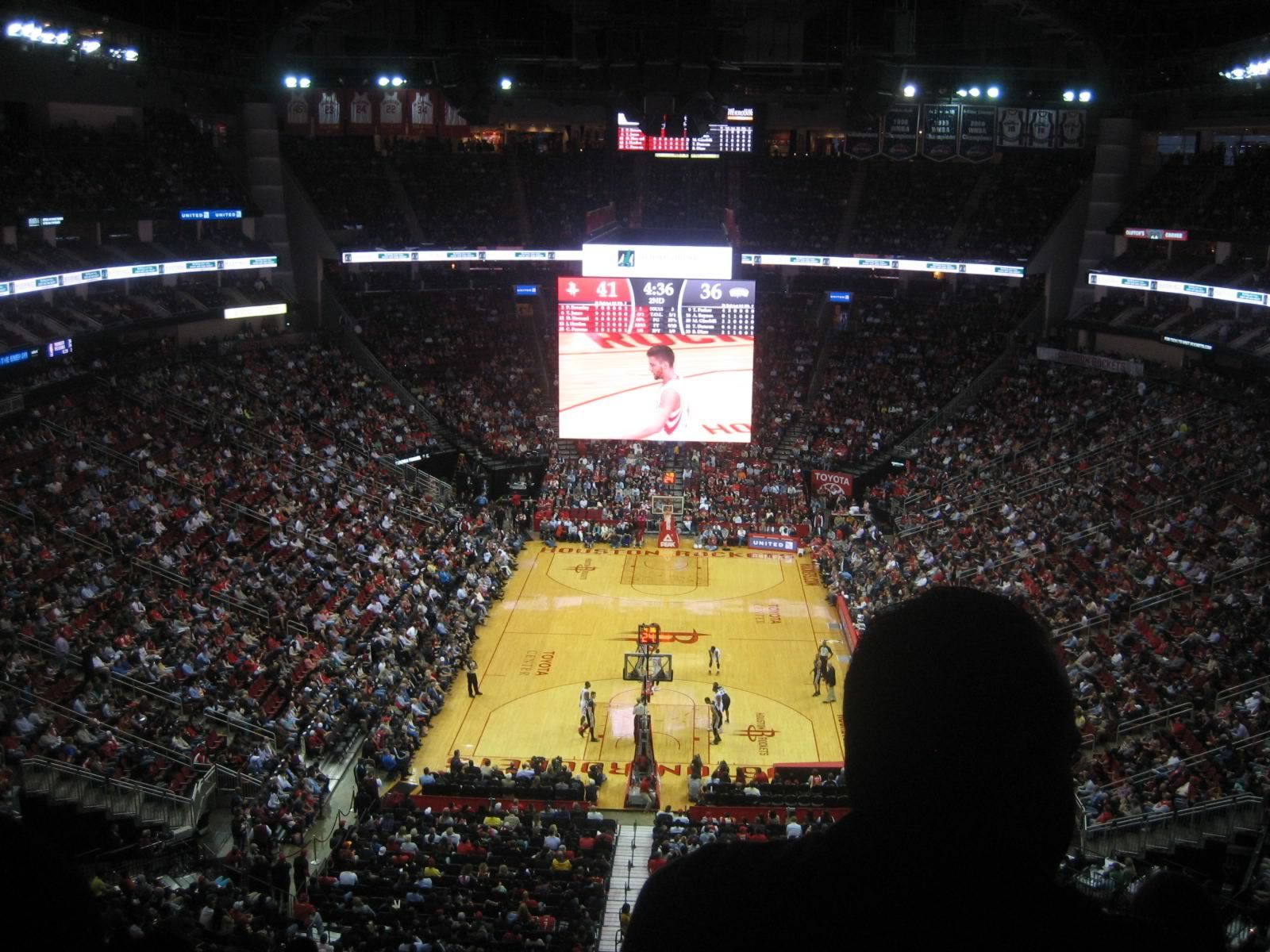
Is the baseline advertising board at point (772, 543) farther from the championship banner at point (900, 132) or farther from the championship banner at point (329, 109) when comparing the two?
the championship banner at point (329, 109)

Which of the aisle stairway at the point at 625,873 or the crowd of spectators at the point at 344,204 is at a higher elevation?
the crowd of spectators at the point at 344,204

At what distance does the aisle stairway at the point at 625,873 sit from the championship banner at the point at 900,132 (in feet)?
101

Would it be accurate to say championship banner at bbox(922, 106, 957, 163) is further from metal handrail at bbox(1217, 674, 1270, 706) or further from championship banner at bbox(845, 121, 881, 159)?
metal handrail at bbox(1217, 674, 1270, 706)

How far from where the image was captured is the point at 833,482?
1597 inches

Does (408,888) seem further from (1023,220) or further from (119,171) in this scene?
(1023,220)

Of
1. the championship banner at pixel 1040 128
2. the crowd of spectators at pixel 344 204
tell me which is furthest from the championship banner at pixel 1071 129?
the crowd of spectators at pixel 344 204

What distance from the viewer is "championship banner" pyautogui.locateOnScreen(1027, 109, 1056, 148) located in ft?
146

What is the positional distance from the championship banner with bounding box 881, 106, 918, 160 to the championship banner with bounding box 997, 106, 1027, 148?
9.56ft

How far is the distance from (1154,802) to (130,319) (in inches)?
1210

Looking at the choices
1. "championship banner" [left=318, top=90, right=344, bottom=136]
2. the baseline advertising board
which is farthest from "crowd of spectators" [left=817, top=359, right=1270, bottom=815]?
"championship banner" [left=318, top=90, right=344, bottom=136]

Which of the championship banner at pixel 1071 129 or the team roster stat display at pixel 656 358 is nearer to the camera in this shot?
the team roster stat display at pixel 656 358

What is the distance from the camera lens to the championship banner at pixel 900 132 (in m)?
45.4

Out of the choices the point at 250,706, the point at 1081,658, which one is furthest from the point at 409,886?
the point at 1081,658

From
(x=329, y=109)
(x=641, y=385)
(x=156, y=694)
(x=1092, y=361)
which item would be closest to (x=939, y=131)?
(x=1092, y=361)
